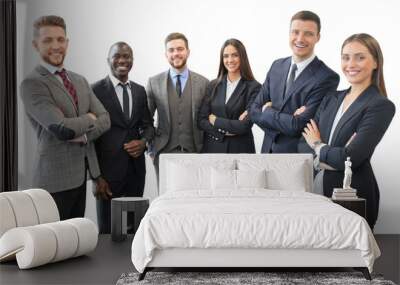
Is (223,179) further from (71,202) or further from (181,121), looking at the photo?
(71,202)

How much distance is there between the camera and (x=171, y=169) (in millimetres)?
7895

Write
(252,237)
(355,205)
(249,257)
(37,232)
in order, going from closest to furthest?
(252,237), (249,257), (37,232), (355,205)

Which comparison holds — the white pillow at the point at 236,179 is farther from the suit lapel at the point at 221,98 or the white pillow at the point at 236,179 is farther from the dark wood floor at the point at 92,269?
the dark wood floor at the point at 92,269

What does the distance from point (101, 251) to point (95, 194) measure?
1.41 meters

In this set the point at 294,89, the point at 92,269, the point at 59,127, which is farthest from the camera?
the point at 294,89

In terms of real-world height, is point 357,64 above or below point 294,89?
above

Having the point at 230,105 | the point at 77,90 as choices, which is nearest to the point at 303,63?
the point at 230,105

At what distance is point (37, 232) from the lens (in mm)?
6199

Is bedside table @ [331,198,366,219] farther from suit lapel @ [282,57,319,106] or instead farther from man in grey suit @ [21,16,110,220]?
man in grey suit @ [21,16,110,220]

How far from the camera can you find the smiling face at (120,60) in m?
8.54

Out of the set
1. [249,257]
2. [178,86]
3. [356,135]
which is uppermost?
[178,86]

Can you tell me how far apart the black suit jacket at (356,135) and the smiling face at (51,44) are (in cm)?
298

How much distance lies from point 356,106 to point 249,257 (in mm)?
2896

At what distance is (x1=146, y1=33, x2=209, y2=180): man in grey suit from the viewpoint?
8.44 m
